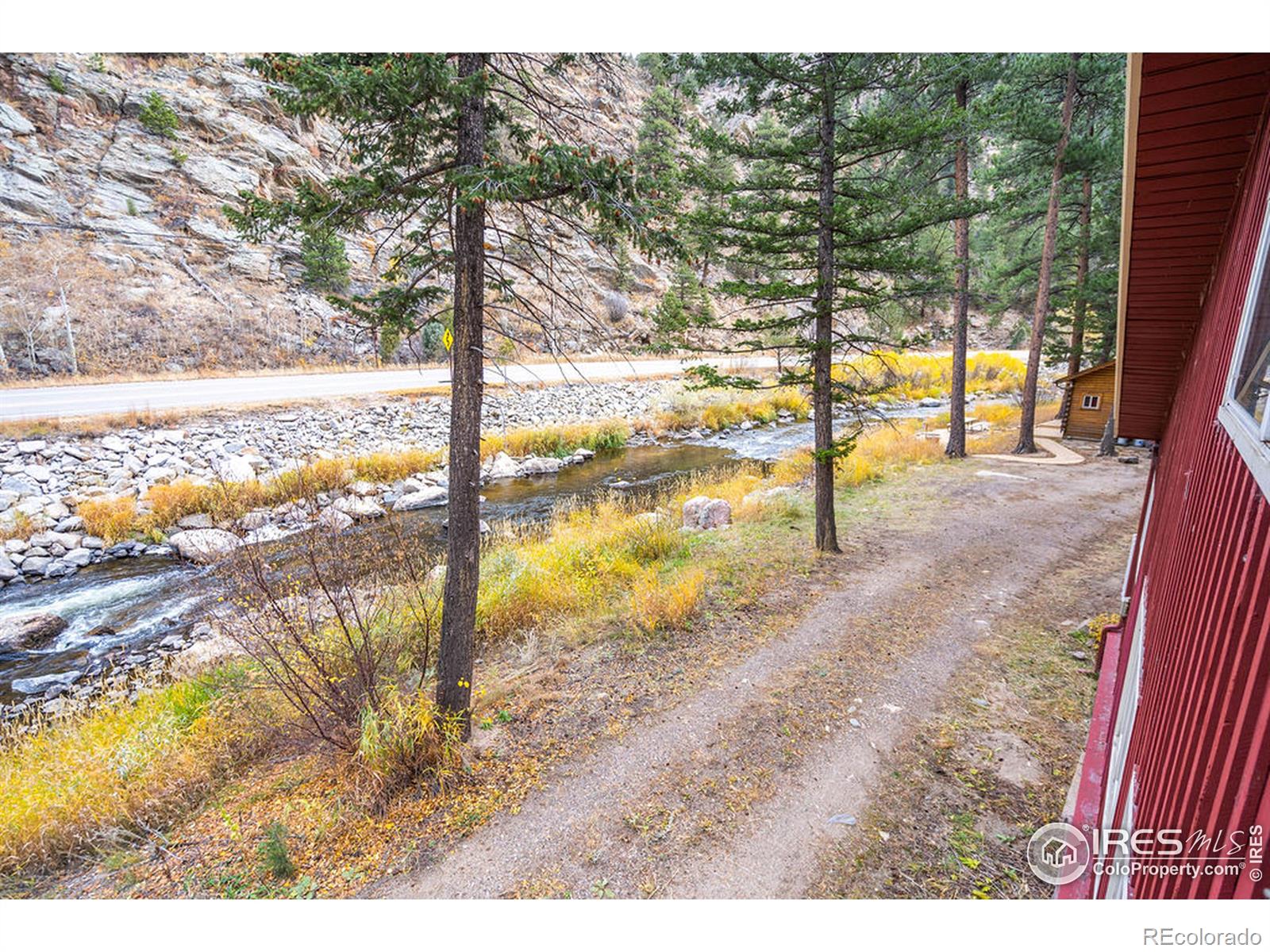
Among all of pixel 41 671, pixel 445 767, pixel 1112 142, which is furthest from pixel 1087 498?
pixel 41 671

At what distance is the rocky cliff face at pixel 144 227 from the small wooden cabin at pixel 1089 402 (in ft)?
50.5

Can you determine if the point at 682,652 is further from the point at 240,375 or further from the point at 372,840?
the point at 240,375

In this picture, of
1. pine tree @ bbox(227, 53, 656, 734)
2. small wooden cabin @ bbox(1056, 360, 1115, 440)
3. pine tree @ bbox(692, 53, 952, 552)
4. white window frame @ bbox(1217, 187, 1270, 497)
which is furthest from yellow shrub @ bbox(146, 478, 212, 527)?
small wooden cabin @ bbox(1056, 360, 1115, 440)

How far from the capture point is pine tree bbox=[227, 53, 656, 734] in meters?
3.22

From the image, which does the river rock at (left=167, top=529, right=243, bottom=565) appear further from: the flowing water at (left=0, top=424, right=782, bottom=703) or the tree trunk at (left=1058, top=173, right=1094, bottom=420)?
the tree trunk at (left=1058, top=173, right=1094, bottom=420)

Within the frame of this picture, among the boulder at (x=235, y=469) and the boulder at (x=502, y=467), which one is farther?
the boulder at (x=502, y=467)

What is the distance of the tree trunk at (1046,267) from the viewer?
Answer: 12.4 m

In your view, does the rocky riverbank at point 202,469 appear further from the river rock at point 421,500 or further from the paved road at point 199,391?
the paved road at point 199,391

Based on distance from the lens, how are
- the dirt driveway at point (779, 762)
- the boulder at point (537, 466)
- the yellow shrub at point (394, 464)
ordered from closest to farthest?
the dirt driveway at point (779, 762), the yellow shrub at point (394, 464), the boulder at point (537, 466)

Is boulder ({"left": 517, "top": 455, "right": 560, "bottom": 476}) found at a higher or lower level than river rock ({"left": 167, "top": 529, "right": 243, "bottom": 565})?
higher

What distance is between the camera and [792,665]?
5320 millimetres

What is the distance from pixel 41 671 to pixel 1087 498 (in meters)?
17.5

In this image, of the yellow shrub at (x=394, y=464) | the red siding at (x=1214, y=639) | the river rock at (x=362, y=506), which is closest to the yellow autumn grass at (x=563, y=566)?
the river rock at (x=362, y=506)

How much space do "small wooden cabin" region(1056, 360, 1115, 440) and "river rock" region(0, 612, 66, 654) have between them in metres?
22.7
